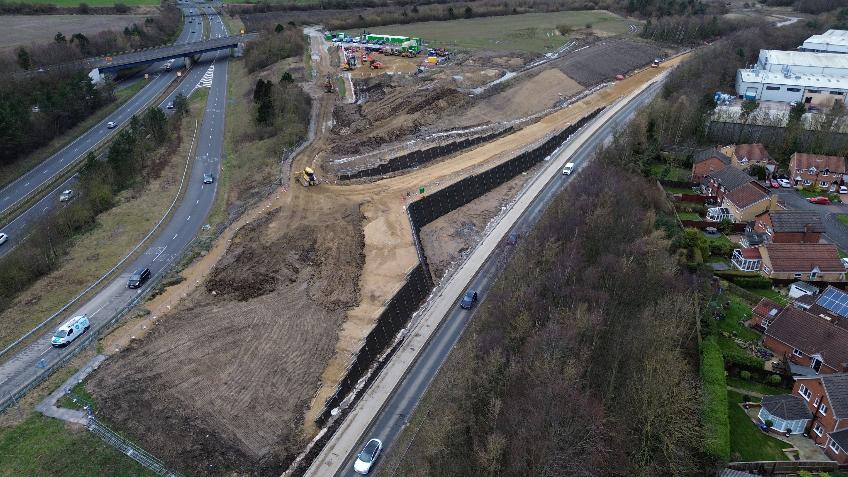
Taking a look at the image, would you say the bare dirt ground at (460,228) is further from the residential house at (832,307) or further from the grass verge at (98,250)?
the residential house at (832,307)

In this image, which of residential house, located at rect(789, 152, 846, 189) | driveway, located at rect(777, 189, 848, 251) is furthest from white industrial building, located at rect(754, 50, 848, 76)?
driveway, located at rect(777, 189, 848, 251)

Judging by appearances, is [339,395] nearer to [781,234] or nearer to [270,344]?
[270,344]

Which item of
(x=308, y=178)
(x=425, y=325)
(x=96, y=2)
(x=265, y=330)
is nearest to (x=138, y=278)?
(x=265, y=330)

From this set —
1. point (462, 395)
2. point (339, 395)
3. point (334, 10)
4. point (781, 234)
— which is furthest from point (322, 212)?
point (334, 10)

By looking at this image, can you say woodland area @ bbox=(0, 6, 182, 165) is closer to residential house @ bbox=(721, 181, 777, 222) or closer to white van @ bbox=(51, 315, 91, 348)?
white van @ bbox=(51, 315, 91, 348)

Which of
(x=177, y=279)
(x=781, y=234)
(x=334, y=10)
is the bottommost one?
(x=781, y=234)

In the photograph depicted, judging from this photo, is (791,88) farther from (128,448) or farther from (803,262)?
(128,448)

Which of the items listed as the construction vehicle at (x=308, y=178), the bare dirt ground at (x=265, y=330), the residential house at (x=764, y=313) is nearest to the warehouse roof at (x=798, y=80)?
the bare dirt ground at (x=265, y=330)
